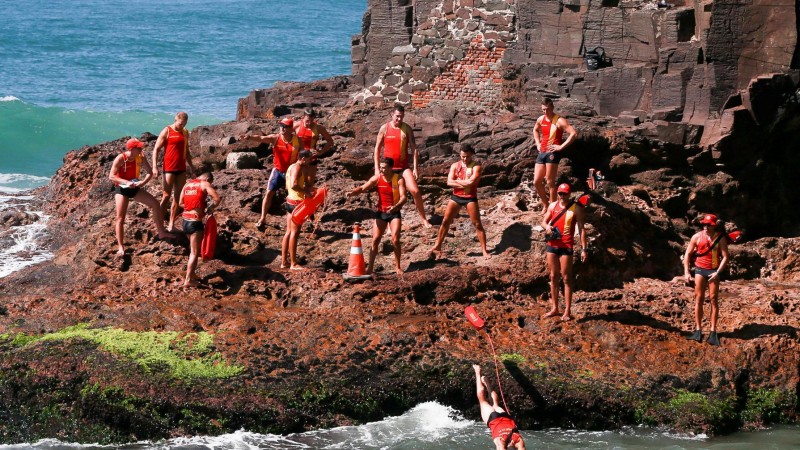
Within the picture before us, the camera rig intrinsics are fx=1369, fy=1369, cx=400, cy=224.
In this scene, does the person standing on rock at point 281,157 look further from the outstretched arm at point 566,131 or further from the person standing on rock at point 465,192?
the outstretched arm at point 566,131

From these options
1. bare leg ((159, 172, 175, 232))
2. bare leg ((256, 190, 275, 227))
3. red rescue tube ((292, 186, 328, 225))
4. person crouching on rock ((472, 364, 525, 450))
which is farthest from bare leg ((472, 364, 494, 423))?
bare leg ((159, 172, 175, 232))

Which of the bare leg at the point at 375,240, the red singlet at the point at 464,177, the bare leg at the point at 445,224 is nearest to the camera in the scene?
the bare leg at the point at 375,240

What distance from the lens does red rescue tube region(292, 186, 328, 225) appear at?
1688cm

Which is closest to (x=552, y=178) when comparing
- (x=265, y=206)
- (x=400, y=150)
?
(x=400, y=150)

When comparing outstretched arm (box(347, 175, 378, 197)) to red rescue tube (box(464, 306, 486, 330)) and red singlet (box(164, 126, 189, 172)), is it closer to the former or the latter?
red rescue tube (box(464, 306, 486, 330))

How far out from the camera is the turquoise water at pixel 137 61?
141ft

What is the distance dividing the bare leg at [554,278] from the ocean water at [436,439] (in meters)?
1.61

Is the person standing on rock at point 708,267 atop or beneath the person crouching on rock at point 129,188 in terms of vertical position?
beneath

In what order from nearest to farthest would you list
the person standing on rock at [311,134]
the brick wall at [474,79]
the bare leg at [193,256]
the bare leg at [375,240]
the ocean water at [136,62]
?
the bare leg at [193,256]
the bare leg at [375,240]
the person standing on rock at [311,134]
the brick wall at [474,79]
the ocean water at [136,62]

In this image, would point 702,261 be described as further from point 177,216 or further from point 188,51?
point 188,51

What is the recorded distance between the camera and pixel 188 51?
64562 mm

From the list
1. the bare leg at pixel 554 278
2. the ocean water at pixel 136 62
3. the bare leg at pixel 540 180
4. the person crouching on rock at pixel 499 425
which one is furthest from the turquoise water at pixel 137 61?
the person crouching on rock at pixel 499 425

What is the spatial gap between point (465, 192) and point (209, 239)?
3204 millimetres

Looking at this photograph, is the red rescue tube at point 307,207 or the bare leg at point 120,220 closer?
the red rescue tube at point 307,207
